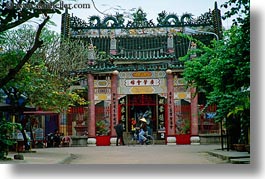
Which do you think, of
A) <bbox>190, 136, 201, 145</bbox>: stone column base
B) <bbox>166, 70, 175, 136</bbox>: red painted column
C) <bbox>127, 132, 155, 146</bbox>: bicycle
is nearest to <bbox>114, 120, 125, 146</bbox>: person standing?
<bbox>127, 132, 155, 146</bbox>: bicycle

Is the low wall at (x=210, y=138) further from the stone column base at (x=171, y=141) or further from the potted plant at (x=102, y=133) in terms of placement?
the potted plant at (x=102, y=133)

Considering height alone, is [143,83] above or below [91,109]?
above

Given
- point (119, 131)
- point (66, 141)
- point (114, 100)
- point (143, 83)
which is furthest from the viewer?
point (114, 100)

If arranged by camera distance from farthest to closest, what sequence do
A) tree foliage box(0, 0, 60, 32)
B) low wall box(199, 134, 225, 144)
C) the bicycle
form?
low wall box(199, 134, 225, 144)
the bicycle
tree foliage box(0, 0, 60, 32)

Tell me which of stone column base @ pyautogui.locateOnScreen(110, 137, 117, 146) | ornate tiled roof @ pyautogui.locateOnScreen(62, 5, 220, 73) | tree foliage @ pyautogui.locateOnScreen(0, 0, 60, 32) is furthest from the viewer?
stone column base @ pyautogui.locateOnScreen(110, 137, 117, 146)

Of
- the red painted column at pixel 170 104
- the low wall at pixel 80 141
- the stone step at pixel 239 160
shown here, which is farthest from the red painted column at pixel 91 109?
the stone step at pixel 239 160

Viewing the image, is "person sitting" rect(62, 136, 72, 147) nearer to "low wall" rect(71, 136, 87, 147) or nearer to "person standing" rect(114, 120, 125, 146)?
"low wall" rect(71, 136, 87, 147)

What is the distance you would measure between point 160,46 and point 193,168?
6.14 metres

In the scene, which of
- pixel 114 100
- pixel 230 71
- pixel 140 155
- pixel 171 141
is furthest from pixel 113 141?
pixel 230 71

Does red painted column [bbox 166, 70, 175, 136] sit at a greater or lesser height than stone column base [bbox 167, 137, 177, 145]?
greater

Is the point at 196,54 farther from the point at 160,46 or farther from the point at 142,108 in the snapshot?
the point at 142,108

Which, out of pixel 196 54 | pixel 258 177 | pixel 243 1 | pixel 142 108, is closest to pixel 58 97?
pixel 142 108

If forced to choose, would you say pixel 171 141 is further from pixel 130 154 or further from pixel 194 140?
pixel 130 154

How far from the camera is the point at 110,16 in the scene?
8344 mm
